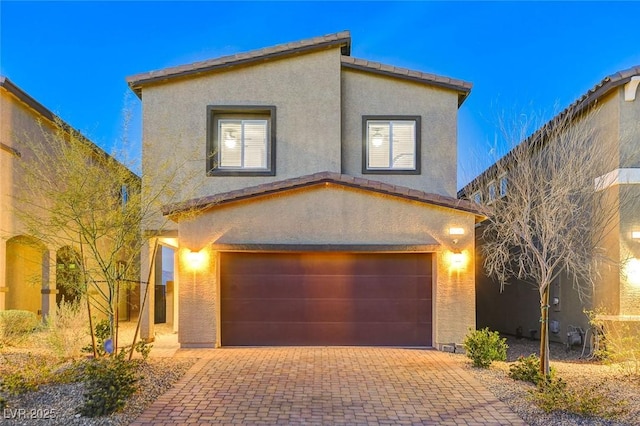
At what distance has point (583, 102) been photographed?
12.3 metres

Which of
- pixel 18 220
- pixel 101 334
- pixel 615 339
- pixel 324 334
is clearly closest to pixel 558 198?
pixel 615 339

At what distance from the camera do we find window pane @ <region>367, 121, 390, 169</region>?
14531 millimetres

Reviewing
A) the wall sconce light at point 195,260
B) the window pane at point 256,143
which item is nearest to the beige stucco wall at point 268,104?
the window pane at point 256,143

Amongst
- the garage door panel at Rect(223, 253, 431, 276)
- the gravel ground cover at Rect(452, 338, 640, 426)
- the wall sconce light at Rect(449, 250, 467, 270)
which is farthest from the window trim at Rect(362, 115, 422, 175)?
the gravel ground cover at Rect(452, 338, 640, 426)

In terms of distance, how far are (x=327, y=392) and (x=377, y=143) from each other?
797cm

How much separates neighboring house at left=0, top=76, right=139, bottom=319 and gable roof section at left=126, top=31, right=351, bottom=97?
108 inches

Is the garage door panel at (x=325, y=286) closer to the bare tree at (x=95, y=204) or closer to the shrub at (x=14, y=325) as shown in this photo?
the bare tree at (x=95, y=204)

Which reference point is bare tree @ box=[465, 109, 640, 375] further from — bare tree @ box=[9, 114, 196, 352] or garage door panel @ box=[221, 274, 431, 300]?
bare tree @ box=[9, 114, 196, 352]

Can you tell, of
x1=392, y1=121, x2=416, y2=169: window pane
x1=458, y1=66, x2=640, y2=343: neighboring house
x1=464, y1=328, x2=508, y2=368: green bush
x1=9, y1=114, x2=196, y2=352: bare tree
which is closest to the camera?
x1=9, y1=114, x2=196, y2=352: bare tree

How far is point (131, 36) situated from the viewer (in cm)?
8256

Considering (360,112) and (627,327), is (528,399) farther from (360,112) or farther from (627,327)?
(360,112)

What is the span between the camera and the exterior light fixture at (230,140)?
1432cm

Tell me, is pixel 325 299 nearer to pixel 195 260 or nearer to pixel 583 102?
pixel 195 260

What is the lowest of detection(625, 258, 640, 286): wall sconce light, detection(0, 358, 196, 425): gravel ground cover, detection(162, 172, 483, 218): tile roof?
detection(0, 358, 196, 425): gravel ground cover
